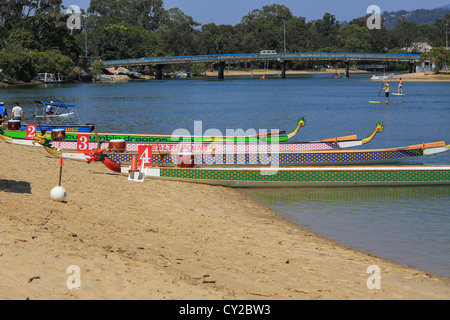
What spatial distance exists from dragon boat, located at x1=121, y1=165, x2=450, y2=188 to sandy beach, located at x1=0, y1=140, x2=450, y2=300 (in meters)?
2.72

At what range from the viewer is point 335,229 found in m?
15.2

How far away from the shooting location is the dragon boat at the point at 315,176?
790 inches

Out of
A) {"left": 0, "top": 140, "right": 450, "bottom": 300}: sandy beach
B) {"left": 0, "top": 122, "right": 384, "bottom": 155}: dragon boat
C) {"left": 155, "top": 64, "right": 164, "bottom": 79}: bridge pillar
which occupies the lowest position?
{"left": 0, "top": 140, "right": 450, "bottom": 300}: sandy beach

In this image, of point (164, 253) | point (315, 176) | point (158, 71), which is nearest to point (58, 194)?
point (164, 253)

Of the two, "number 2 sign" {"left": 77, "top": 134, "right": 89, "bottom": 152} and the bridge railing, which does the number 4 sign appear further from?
the bridge railing

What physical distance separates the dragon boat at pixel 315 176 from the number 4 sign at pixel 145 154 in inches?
36.3

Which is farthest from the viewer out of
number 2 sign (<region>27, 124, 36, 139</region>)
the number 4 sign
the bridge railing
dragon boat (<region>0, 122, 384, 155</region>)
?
the bridge railing

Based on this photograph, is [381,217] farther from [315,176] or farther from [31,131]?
[31,131]

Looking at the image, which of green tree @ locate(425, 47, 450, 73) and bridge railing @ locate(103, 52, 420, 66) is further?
bridge railing @ locate(103, 52, 420, 66)

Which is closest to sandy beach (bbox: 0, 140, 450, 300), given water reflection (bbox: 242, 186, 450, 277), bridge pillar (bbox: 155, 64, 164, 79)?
water reflection (bbox: 242, 186, 450, 277)

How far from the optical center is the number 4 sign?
19328 millimetres

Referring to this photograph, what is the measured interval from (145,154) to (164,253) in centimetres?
869
